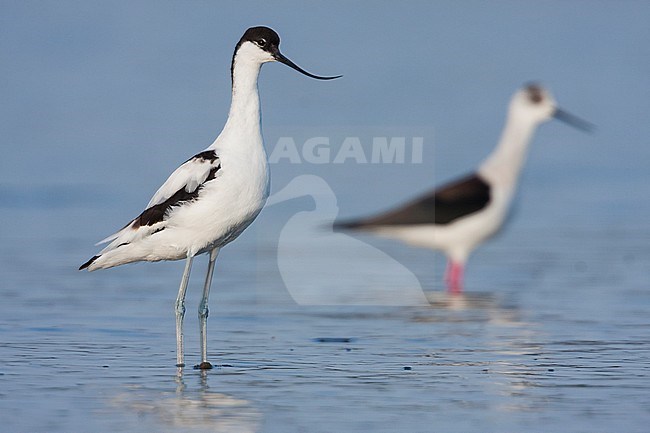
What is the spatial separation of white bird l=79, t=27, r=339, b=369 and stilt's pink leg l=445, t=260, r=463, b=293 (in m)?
3.67

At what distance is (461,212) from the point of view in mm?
12531

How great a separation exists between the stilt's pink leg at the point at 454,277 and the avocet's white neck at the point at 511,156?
35.4 inches

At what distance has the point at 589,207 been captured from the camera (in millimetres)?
16891

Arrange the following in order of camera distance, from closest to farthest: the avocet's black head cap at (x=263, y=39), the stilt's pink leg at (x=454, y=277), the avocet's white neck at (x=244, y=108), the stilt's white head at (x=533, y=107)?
1. the avocet's white neck at (x=244, y=108)
2. the avocet's black head cap at (x=263, y=39)
3. the stilt's pink leg at (x=454, y=277)
4. the stilt's white head at (x=533, y=107)

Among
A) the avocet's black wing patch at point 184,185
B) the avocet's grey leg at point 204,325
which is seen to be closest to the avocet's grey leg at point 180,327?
the avocet's grey leg at point 204,325

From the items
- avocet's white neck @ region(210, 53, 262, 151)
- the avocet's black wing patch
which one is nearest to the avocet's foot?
the avocet's black wing patch

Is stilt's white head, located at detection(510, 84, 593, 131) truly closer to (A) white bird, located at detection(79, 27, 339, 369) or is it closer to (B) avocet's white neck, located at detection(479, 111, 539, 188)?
(B) avocet's white neck, located at detection(479, 111, 539, 188)

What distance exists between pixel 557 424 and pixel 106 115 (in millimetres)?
18869

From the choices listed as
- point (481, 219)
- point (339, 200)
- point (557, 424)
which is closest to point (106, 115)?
point (339, 200)

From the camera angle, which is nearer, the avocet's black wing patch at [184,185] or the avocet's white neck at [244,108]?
the avocet's black wing patch at [184,185]

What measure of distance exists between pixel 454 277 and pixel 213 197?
186 inches

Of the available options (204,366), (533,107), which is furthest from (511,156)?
(204,366)

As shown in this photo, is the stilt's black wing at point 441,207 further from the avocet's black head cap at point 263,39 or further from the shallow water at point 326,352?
the avocet's black head cap at point 263,39

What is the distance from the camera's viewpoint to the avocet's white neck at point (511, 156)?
12.8m
